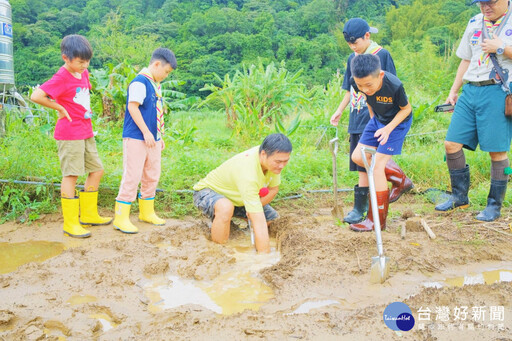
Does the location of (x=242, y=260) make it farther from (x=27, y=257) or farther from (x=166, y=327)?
(x=27, y=257)

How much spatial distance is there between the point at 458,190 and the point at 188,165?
276cm

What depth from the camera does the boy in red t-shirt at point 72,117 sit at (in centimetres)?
352

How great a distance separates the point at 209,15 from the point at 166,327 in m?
29.7

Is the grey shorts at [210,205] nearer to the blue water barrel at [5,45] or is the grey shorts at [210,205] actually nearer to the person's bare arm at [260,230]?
the person's bare arm at [260,230]

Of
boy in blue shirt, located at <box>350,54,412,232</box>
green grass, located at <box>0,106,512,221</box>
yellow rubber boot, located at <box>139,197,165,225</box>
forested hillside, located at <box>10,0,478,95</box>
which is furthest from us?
forested hillside, located at <box>10,0,478,95</box>

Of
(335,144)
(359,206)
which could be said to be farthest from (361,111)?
(359,206)

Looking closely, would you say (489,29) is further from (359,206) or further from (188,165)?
(188,165)

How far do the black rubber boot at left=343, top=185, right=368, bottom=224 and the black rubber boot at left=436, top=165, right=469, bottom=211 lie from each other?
2.62ft

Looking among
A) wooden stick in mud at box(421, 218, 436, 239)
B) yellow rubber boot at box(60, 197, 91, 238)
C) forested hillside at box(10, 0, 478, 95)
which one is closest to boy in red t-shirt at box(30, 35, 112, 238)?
yellow rubber boot at box(60, 197, 91, 238)

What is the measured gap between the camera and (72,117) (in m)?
3.69

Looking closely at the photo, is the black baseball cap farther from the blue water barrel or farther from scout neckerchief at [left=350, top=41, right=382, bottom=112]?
the blue water barrel

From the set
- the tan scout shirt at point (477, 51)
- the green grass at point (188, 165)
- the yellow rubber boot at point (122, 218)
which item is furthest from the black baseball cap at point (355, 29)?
the yellow rubber boot at point (122, 218)

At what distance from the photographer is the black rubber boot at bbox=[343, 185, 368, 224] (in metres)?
3.83
